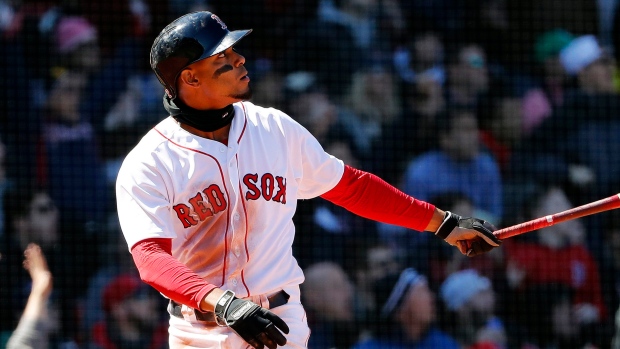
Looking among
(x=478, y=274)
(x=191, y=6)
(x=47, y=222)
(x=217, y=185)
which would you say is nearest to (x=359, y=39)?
(x=191, y=6)

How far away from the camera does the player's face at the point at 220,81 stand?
2982 mm

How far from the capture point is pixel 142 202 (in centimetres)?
279

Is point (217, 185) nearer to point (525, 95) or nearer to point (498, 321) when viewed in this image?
point (498, 321)

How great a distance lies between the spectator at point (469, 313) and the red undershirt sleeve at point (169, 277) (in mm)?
3132

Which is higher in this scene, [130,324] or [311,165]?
[311,165]

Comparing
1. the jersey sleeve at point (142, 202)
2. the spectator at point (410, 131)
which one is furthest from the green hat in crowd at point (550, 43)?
the jersey sleeve at point (142, 202)

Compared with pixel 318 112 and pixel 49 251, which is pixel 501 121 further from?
pixel 49 251

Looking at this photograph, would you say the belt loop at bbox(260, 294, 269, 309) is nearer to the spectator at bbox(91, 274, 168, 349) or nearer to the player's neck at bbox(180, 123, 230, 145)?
the player's neck at bbox(180, 123, 230, 145)

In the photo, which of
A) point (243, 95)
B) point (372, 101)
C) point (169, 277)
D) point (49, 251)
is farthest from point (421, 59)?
point (169, 277)

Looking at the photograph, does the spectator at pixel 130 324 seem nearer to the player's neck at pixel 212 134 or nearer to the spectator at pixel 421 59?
the spectator at pixel 421 59

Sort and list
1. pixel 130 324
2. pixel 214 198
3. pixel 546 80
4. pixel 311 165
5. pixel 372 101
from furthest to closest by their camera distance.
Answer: pixel 546 80 < pixel 372 101 < pixel 130 324 < pixel 311 165 < pixel 214 198

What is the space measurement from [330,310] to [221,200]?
2.70 m

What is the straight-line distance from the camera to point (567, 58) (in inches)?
253

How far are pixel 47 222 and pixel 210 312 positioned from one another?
295 cm
